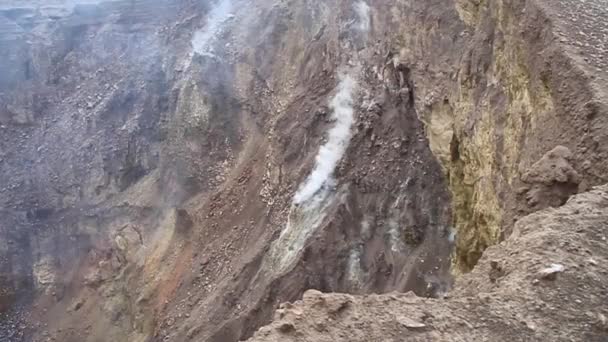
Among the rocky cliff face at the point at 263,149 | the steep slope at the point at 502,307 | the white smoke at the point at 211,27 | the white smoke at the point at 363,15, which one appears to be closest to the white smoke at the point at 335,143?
the rocky cliff face at the point at 263,149

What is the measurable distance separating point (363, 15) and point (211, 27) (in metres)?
7.74

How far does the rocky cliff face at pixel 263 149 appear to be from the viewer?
10.7 metres

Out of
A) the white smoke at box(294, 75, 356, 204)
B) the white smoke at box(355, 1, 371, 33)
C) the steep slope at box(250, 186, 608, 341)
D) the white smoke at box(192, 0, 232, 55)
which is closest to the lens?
the steep slope at box(250, 186, 608, 341)

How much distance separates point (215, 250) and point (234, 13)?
32.2 feet

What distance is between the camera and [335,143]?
18828 mm

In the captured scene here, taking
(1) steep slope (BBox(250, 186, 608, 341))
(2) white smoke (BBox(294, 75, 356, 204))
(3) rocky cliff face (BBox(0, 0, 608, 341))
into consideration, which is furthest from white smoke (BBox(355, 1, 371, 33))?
(1) steep slope (BBox(250, 186, 608, 341))

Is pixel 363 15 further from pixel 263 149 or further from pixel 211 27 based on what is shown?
pixel 211 27

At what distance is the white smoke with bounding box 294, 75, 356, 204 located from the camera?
1841cm

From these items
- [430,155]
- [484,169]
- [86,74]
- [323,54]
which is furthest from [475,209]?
[86,74]

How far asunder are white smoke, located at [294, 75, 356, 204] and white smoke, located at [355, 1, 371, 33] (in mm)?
1578

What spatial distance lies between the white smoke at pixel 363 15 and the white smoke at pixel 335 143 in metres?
1.58

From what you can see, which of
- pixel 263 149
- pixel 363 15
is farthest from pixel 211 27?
pixel 363 15

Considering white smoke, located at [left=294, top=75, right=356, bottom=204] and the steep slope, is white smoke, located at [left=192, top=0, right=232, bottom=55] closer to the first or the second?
white smoke, located at [left=294, top=75, right=356, bottom=204]

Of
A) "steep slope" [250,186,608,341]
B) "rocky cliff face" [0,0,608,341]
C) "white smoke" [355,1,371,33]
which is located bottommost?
"rocky cliff face" [0,0,608,341]
